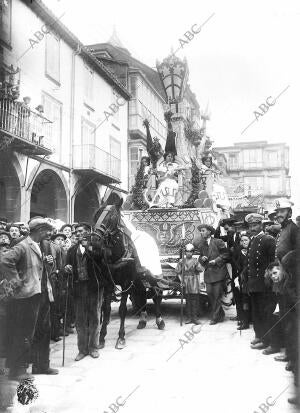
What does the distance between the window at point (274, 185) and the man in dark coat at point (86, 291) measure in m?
33.9

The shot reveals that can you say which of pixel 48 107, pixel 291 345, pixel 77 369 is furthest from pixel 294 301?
pixel 48 107

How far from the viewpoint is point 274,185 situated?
127ft

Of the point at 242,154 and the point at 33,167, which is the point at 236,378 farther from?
the point at 242,154

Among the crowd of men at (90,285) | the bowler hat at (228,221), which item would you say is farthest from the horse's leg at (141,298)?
the bowler hat at (228,221)

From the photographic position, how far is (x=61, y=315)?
6.91m

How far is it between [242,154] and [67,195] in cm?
2918

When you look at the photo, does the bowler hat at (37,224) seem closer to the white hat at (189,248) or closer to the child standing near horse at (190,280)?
the child standing near horse at (190,280)

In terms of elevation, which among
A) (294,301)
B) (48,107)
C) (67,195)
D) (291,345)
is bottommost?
(291,345)

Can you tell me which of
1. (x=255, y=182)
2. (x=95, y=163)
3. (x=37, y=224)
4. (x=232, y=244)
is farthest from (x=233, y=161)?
(x=37, y=224)

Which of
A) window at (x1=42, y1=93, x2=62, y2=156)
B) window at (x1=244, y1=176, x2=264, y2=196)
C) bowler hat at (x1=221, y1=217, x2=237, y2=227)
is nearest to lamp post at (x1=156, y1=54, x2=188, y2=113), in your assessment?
bowler hat at (x1=221, y1=217, x2=237, y2=227)

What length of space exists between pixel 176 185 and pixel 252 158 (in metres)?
33.7

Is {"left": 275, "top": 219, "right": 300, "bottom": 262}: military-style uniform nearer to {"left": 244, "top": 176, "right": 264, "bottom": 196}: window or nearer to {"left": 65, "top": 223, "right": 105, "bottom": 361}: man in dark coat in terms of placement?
{"left": 65, "top": 223, "right": 105, "bottom": 361}: man in dark coat

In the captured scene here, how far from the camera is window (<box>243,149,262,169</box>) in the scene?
40.7m

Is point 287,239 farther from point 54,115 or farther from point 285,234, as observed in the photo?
point 54,115
